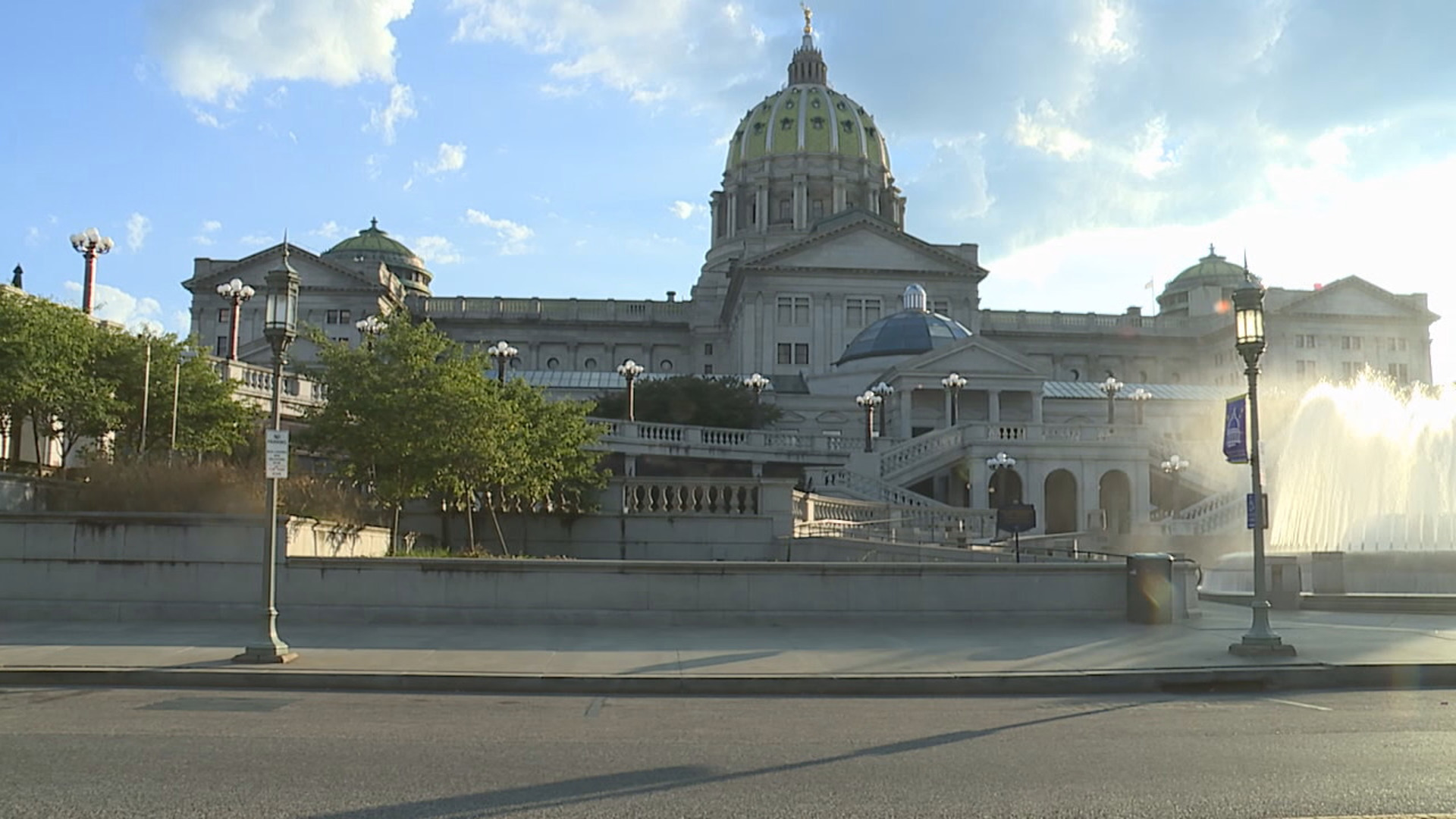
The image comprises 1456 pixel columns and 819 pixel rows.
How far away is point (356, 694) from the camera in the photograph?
14289 millimetres

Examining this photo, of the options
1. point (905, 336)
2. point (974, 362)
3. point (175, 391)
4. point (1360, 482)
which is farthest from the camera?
point (905, 336)

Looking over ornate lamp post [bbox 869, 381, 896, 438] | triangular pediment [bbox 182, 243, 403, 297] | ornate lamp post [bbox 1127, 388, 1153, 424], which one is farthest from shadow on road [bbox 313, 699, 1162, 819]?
triangular pediment [bbox 182, 243, 403, 297]

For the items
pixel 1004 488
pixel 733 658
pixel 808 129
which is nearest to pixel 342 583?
pixel 733 658

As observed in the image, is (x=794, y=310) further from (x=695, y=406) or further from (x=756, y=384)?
(x=756, y=384)

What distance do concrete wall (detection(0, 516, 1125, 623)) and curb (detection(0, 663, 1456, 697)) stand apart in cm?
527

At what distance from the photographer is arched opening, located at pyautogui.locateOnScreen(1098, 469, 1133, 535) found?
199ft

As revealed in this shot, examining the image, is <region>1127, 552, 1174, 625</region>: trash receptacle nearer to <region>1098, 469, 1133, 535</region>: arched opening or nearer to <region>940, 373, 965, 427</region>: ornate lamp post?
<region>1098, 469, 1133, 535</region>: arched opening

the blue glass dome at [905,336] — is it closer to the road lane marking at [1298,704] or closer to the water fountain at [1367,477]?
the water fountain at [1367,477]

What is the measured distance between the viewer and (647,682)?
48.9 feet

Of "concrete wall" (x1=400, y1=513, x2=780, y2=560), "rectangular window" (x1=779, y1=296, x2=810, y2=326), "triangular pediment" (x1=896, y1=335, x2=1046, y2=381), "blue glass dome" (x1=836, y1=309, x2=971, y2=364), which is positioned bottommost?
"concrete wall" (x1=400, y1=513, x2=780, y2=560)

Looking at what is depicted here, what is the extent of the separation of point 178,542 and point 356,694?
7.64 metres

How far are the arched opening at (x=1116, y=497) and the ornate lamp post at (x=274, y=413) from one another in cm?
4833

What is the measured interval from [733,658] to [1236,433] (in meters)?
8.87

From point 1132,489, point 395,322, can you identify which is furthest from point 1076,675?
point 1132,489
